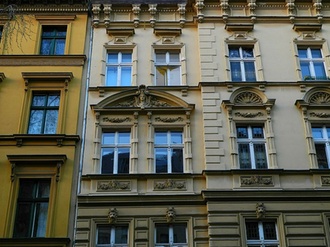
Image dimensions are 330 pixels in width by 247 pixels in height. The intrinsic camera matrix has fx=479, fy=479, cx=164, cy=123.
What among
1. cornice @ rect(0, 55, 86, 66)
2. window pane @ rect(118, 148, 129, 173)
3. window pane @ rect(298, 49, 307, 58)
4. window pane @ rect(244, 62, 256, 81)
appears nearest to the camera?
window pane @ rect(118, 148, 129, 173)

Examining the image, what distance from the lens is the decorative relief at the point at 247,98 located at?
58.5ft

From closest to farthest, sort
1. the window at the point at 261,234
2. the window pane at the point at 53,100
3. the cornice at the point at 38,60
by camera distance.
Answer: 1. the window at the point at 261,234
2. the window pane at the point at 53,100
3. the cornice at the point at 38,60

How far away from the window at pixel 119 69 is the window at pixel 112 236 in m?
5.88

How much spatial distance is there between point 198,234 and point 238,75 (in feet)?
22.0

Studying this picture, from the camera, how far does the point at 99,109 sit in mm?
17734

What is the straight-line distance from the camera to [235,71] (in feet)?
62.0

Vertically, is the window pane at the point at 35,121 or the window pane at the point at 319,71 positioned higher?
the window pane at the point at 319,71

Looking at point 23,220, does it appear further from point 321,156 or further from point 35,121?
point 321,156

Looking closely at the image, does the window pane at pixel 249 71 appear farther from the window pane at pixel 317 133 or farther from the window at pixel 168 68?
the window pane at pixel 317 133

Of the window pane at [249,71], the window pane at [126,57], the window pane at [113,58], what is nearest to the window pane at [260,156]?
the window pane at [249,71]

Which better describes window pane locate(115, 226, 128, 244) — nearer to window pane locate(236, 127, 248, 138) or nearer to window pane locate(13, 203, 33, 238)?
window pane locate(13, 203, 33, 238)

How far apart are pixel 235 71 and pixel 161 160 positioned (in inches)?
190

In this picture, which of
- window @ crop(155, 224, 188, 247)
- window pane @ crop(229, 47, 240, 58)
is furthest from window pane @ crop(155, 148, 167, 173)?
window pane @ crop(229, 47, 240, 58)

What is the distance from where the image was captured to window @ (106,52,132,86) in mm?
18906
